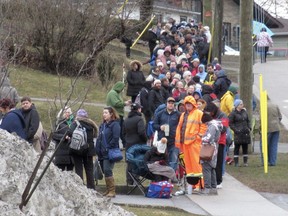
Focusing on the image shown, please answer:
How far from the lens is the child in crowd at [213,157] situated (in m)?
15.1

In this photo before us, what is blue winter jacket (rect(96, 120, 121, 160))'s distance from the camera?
14188 mm

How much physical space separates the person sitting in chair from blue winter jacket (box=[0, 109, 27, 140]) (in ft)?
8.12

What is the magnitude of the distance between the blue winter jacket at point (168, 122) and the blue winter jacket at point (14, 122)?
3.58 metres

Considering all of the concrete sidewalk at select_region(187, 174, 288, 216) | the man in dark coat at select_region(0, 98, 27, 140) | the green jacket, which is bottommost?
the concrete sidewalk at select_region(187, 174, 288, 216)

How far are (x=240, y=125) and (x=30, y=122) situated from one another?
600 cm

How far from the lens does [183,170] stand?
16.0 metres

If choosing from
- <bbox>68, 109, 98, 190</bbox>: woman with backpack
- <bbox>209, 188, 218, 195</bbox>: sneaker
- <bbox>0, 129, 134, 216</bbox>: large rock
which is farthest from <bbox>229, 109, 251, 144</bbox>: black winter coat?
<bbox>0, 129, 134, 216</bbox>: large rock

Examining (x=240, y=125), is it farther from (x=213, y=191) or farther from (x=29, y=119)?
(x=29, y=119)

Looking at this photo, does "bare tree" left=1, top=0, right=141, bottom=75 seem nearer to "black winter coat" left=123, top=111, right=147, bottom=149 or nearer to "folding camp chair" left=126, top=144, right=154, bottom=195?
"black winter coat" left=123, top=111, right=147, bottom=149

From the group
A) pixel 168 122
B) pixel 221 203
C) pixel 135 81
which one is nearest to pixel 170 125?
pixel 168 122

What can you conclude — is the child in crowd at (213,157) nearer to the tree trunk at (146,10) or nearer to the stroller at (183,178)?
the stroller at (183,178)

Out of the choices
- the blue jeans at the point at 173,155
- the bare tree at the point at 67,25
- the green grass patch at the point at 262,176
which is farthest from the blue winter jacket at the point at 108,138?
the bare tree at the point at 67,25

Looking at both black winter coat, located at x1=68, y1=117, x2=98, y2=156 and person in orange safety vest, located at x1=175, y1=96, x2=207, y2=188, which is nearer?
black winter coat, located at x1=68, y1=117, x2=98, y2=156

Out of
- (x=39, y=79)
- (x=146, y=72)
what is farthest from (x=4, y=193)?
(x=146, y=72)
